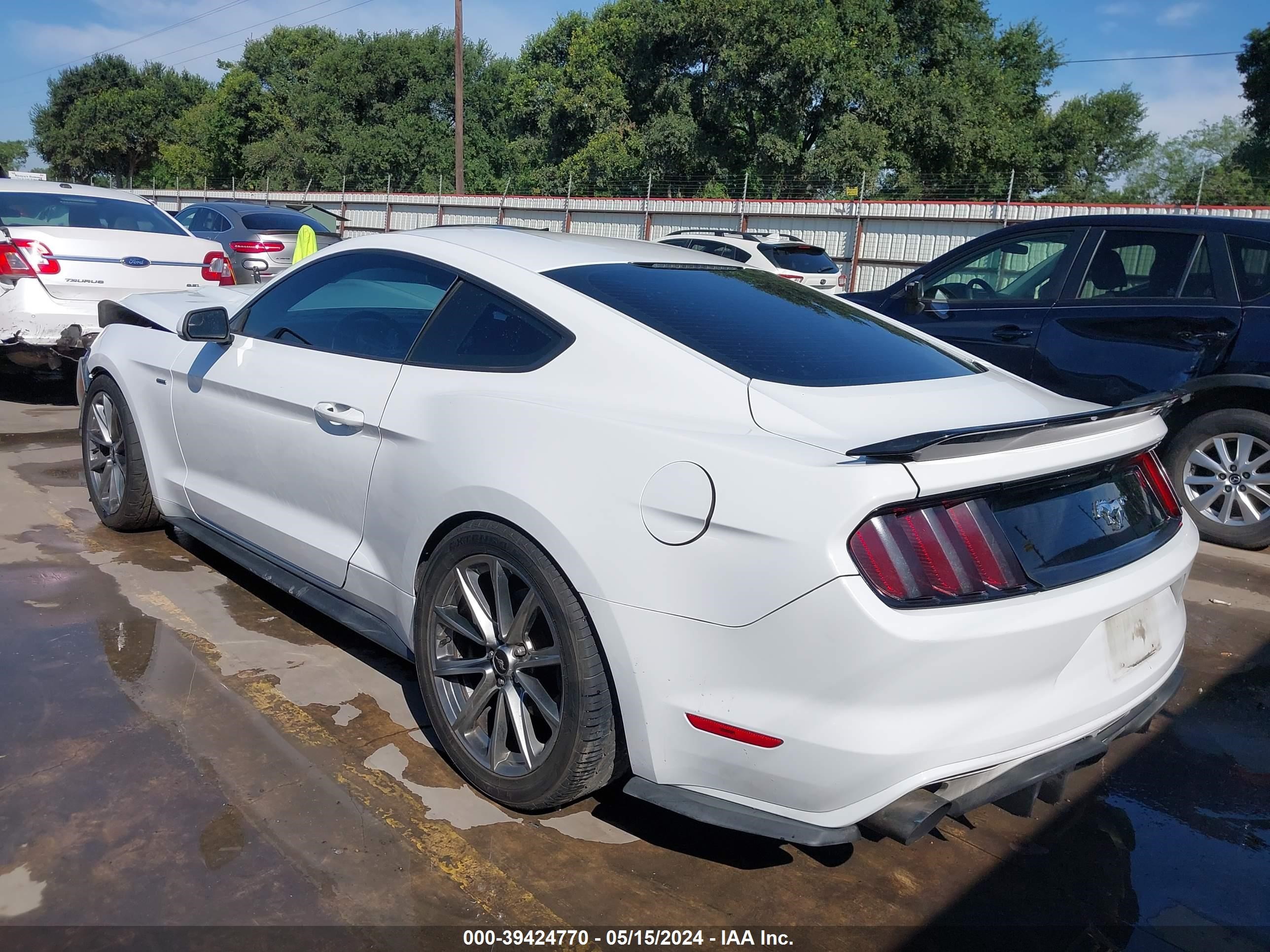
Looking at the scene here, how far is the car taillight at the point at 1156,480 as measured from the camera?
2863 millimetres

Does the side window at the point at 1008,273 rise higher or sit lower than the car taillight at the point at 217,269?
higher

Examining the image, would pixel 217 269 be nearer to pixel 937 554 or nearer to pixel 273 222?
pixel 273 222

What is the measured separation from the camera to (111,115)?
208 ft

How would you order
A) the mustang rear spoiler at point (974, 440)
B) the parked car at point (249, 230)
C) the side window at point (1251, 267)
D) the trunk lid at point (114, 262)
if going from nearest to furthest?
the mustang rear spoiler at point (974, 440) → the side window at point (1251, 267) → the trunk lid at point (114, 262) → the parked car at point (249, 230)

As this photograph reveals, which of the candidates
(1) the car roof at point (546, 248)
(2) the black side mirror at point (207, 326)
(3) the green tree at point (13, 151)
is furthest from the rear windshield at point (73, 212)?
(3) the green tree at point (13, 151)

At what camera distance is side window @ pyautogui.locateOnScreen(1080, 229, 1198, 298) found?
5.73 meters

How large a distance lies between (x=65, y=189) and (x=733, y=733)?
824 centimetres

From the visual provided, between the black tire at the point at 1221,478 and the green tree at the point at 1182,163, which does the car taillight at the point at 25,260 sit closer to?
the black tire at the point at 1221,478

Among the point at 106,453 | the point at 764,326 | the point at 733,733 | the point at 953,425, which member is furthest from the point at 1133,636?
the point at 106,453

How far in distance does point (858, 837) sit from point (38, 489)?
5.21 metres

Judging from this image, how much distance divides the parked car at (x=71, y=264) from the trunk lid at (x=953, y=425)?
6488 millimetres

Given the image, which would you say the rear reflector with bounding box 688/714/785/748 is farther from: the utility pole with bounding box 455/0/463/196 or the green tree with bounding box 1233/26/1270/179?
the green tree with bounding box 1233/26/1270/179

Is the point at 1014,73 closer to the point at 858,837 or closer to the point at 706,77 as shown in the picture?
the point at 706,77

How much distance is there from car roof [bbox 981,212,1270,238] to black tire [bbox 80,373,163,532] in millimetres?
4759
